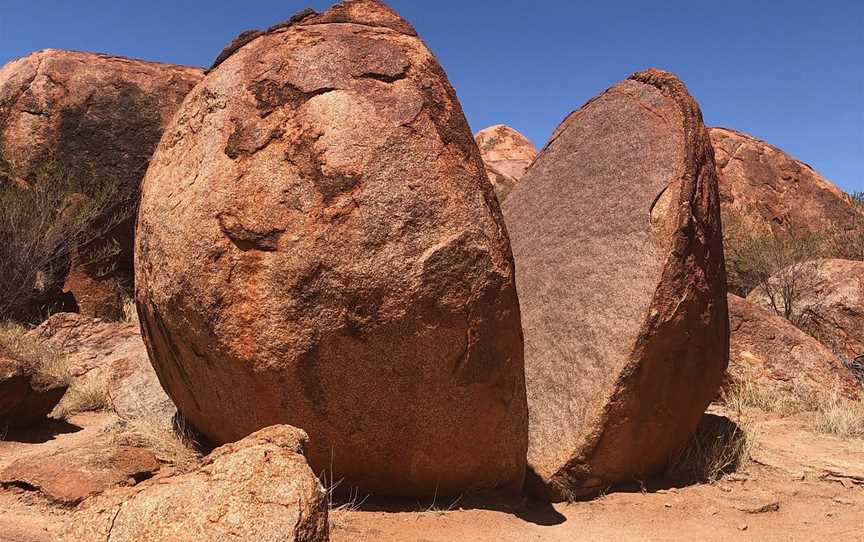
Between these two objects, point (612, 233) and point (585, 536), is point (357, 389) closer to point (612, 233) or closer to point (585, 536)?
point (585, 536)

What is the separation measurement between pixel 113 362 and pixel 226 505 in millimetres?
3854

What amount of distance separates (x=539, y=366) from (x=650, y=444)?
675 mm

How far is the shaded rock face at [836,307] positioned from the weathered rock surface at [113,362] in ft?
21.6

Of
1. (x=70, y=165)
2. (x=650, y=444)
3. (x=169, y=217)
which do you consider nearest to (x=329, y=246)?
(x=169, y=217)

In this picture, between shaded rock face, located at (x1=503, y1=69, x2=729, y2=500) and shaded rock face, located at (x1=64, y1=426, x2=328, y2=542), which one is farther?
shaded rock face, located at (x1=503, y1=69, x2=729, y2=500)

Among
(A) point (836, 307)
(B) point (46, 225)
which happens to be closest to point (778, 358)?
(A) point (836, 307)

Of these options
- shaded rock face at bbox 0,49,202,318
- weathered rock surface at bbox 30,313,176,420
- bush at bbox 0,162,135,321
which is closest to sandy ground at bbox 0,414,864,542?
weathered rock surface at bbox 30,313,176,420

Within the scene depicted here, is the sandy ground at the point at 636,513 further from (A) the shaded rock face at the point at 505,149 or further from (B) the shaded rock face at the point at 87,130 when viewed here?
(A) the shaded rock face at the point at 505,149

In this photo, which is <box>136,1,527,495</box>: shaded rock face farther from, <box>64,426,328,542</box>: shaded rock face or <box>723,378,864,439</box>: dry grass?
<box>723,378,864,439</box>: dry grass

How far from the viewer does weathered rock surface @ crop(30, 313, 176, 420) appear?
15.5 ft

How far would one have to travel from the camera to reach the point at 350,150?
3.15 metres

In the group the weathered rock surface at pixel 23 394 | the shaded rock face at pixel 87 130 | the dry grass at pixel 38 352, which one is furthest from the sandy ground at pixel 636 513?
the shaded rock face at pixel 87 130

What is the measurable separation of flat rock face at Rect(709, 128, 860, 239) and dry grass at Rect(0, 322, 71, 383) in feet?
32.9

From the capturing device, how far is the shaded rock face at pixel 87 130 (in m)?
8.51
